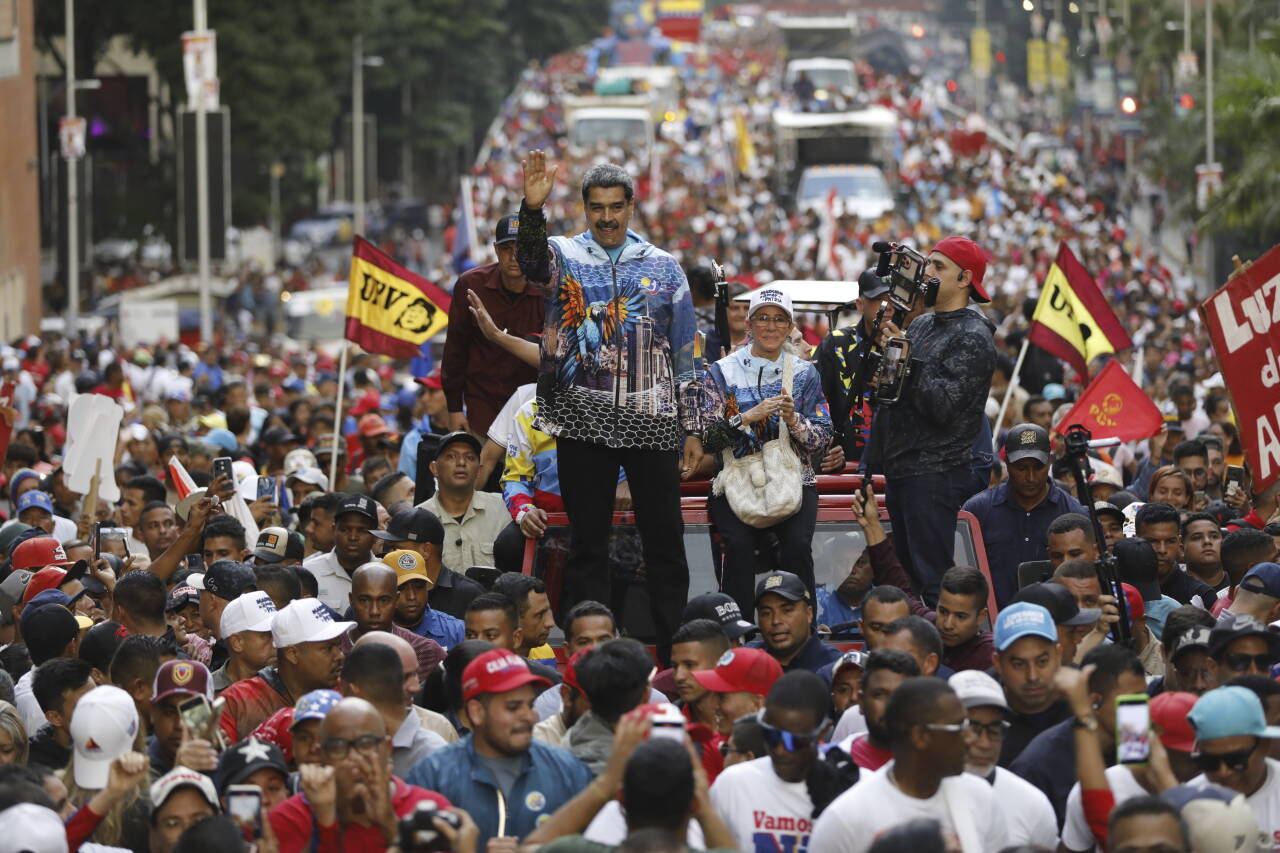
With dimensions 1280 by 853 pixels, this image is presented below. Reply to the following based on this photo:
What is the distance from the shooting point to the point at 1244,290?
34.8 feet

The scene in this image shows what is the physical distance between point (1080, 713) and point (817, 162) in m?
49.6

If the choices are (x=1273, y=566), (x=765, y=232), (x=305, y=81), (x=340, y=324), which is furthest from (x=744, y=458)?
(x=305, y=81)

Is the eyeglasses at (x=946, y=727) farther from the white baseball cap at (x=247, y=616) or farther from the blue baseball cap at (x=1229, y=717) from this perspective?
the white baseball cap at (x=247, y=616)

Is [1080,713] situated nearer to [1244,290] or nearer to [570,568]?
[570,568]

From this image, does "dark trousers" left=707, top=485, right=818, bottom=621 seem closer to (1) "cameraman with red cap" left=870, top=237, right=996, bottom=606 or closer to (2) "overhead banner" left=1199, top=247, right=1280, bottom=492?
(1) "cameraman with red cap" left=870, top=237, right=996, bottom=606

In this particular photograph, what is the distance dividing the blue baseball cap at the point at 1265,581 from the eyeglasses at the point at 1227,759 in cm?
264

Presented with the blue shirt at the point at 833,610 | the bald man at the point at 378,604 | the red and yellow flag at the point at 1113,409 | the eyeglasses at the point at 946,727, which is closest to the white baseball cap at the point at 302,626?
the bald man at the point at 378,604

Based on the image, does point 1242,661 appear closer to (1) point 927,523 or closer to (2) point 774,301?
(1) point 927,523

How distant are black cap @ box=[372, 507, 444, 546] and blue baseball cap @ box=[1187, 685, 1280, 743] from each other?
4.24 m

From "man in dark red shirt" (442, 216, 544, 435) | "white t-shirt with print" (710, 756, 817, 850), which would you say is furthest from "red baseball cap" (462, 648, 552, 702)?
"man in dark red shirt" (442, 216, 544, 435)

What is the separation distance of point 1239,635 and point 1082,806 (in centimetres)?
160

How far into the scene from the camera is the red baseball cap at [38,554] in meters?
11.5

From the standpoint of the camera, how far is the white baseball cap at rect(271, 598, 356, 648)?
27.6 feet

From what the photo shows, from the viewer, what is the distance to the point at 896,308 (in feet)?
31.0
